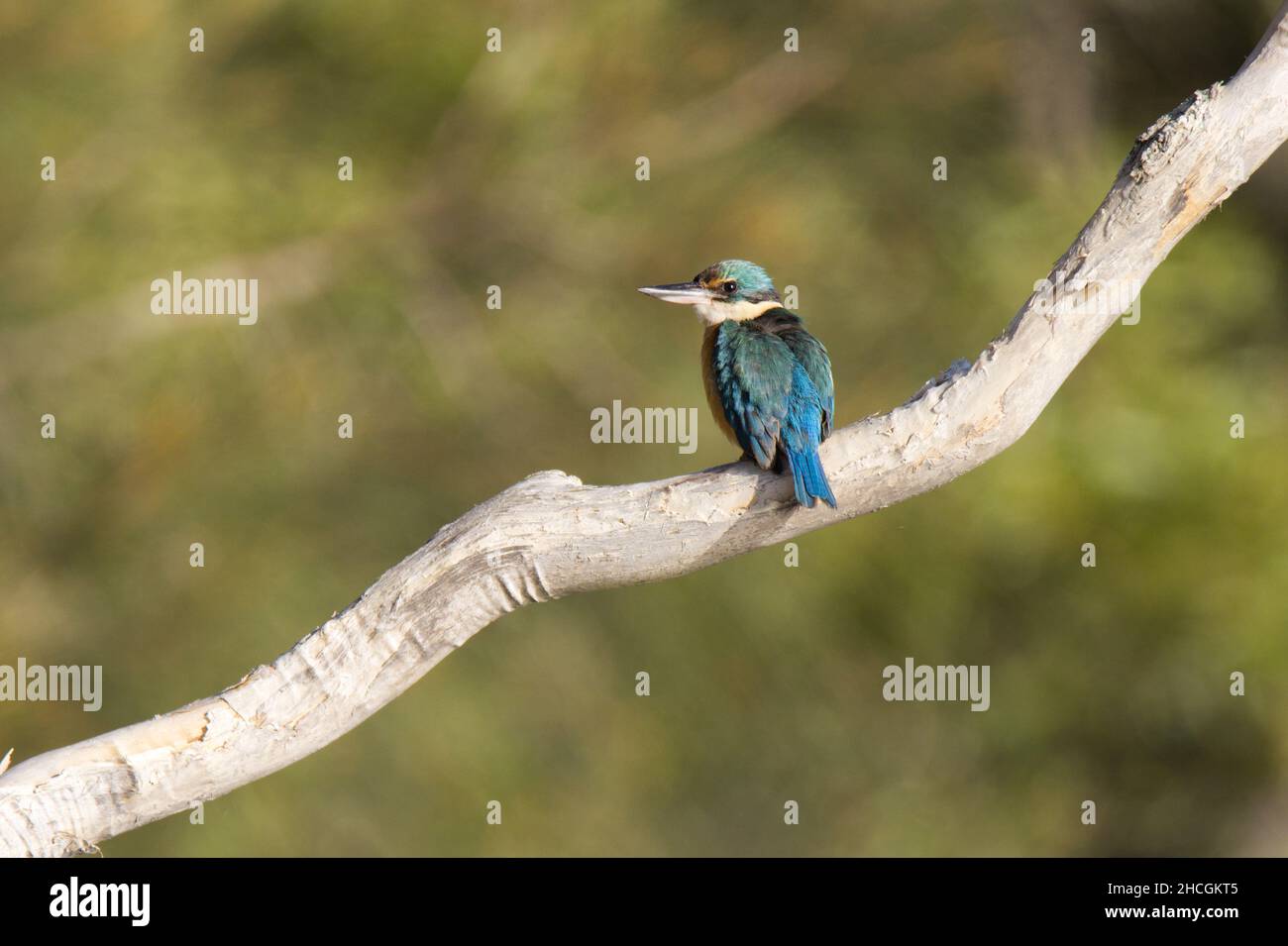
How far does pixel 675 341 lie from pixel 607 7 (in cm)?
139

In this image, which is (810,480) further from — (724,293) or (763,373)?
(724,293)

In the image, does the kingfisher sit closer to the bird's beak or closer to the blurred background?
the bird's beak

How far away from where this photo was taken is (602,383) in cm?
633

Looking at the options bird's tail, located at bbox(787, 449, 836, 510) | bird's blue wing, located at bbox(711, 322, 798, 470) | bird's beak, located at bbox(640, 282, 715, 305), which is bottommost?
bird's tail, located at bbox(787, 449, 836, 510)

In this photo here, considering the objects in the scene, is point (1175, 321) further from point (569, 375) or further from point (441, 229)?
point (441, 229)

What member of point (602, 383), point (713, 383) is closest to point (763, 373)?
point (713, 383)

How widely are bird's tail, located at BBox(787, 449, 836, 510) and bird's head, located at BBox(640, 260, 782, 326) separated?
104cm

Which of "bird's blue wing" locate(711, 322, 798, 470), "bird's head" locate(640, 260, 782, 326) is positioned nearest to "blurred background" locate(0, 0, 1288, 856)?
"bird's head" locate(640, 260, 782, 326)

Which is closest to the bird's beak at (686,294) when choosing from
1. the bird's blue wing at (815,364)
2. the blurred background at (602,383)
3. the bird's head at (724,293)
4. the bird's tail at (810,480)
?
the bird's head at (724,293)

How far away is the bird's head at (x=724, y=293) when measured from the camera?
150 inches

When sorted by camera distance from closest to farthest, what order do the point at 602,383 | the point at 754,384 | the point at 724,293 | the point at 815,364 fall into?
1. the point at 754,384
2. the point at 815,364
3. the point at 724,293
4. the point at 602,383

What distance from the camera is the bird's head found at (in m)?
3.81

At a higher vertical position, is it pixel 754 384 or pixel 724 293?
pixel 724 293

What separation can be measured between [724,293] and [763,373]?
1.64ft
